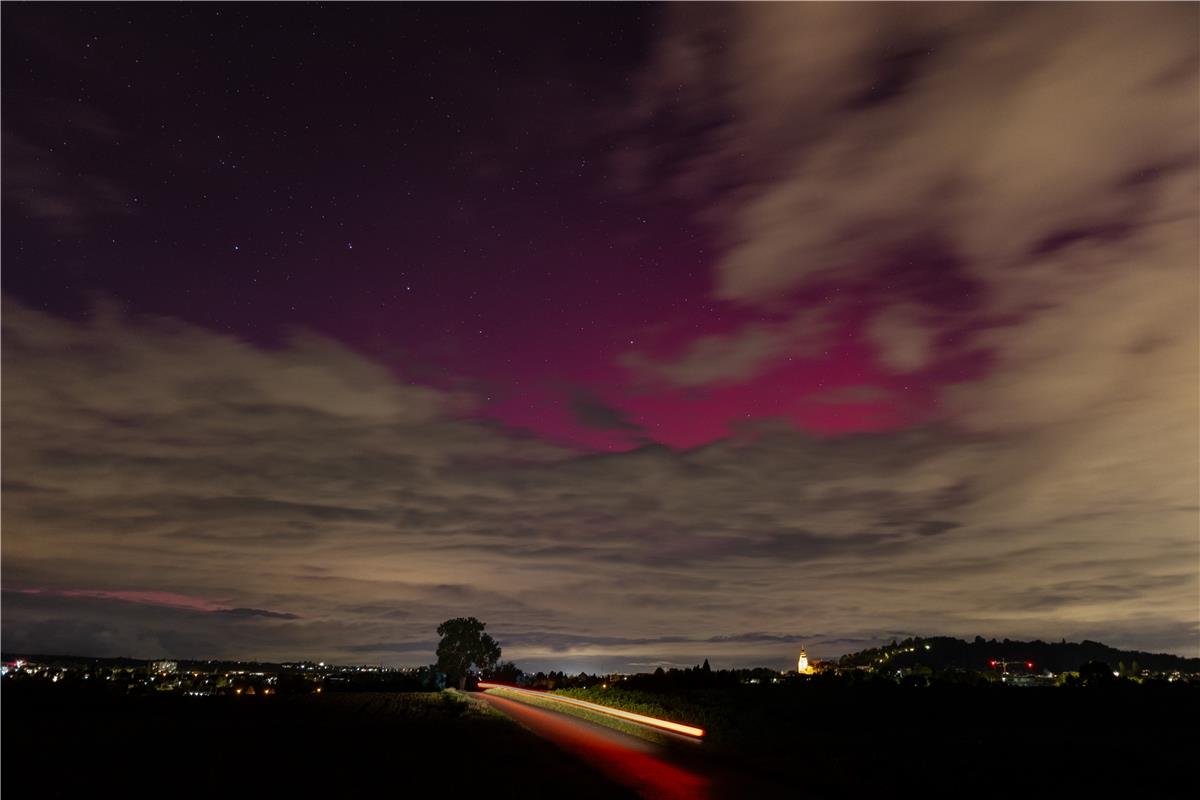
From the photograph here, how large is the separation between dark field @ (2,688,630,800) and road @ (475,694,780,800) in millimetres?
1066

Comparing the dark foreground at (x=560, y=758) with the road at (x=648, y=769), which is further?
the dark foreground at (x=560, y=758)

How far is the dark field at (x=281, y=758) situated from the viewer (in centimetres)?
A: 2319

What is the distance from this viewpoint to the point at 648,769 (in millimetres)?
28766

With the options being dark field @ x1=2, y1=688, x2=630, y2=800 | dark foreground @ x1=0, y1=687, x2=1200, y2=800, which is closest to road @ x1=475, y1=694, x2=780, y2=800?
dark foreground @ x1=0, y1=687, x2=1200, y2=800

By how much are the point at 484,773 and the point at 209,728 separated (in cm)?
2919

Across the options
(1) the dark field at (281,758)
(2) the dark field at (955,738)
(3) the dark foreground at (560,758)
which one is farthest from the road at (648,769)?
(2) the dark field at (955,738)

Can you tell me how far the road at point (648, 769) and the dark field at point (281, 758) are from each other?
3.50ft

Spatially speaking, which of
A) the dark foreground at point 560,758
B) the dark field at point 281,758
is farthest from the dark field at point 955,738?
the dark field at point 281,758

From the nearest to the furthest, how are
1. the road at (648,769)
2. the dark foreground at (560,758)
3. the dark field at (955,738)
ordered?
the road at (648,769) → the dark foreground at (560,758) → the dark field at (955,738)

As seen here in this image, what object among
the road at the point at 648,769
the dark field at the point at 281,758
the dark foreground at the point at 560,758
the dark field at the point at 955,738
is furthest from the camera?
the dark field at the point at 955,738

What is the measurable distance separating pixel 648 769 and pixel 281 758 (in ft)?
47.1

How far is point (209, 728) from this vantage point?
1900 inches

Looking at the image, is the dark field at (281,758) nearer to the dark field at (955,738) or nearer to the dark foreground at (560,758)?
the dark foreground at (560,758)

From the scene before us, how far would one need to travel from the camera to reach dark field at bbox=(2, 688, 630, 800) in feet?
76.1
